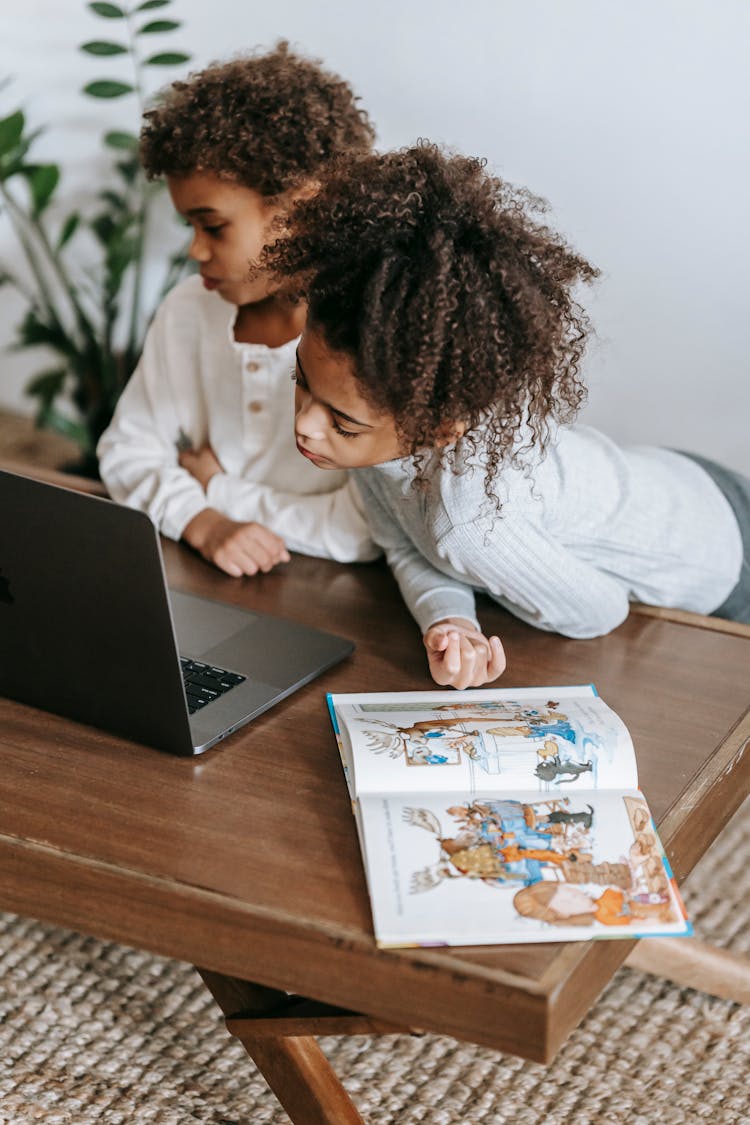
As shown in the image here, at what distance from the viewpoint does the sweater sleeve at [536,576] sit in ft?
3.67

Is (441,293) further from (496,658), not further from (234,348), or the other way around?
(234,348)

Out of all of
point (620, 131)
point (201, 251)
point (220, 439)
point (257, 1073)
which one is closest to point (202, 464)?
point (220, 439)

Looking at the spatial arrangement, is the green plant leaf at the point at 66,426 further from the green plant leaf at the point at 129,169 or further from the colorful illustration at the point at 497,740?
the colorful illustration at the point at 497,740

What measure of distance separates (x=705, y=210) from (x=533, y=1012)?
4.19 feet

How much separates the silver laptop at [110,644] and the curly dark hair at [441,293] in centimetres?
24

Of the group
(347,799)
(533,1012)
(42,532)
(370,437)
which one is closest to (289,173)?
(370,437)

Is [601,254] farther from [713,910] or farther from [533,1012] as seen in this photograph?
[533,1012]

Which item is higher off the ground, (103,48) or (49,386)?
(103,48)

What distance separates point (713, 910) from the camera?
4.83ft

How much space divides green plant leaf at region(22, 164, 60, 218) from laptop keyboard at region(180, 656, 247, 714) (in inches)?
44.4

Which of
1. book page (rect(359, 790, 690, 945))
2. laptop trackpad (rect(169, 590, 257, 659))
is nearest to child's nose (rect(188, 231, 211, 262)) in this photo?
laptop trackpad (rect(169, 590, 257, 659))

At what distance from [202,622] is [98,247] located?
55.0 inches

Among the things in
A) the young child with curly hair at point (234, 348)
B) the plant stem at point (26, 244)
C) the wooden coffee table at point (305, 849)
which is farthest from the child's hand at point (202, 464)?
the plant stem at point (26, 244)

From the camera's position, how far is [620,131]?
1.71 m
